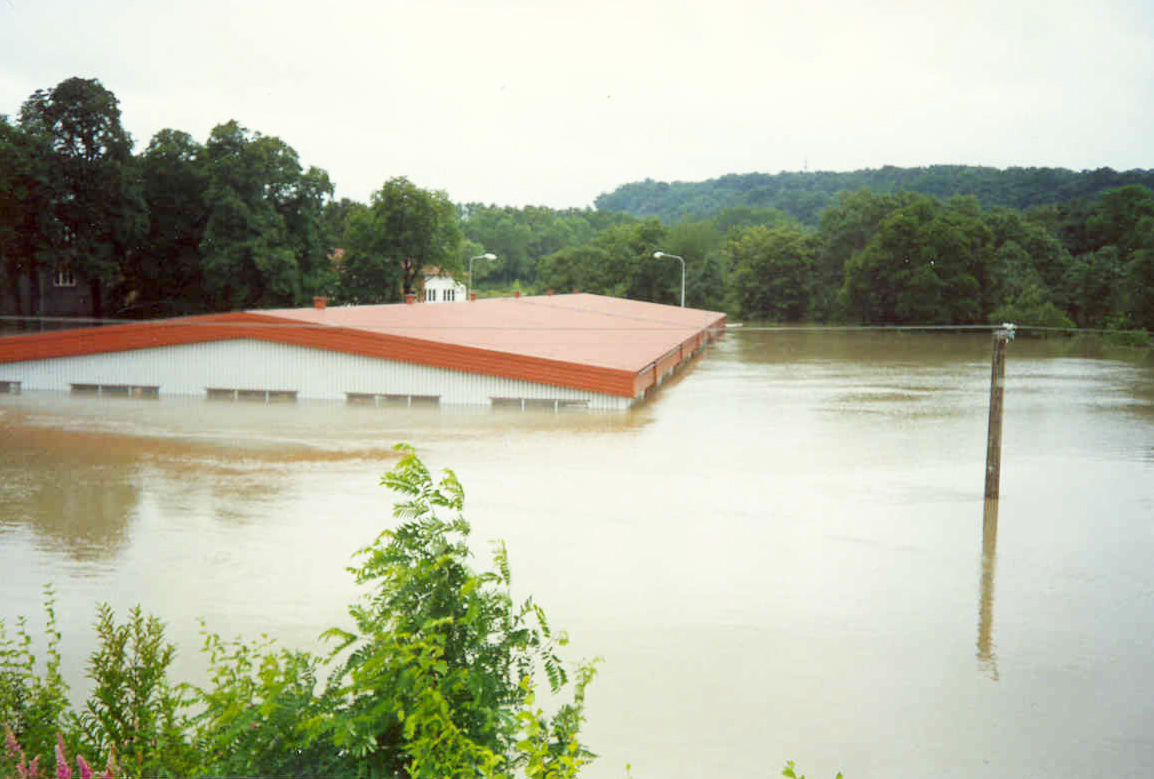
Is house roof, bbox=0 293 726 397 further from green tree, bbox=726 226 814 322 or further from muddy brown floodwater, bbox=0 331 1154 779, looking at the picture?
green tree, bbox=726 226 814 322

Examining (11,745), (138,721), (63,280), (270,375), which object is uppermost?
(63,280)

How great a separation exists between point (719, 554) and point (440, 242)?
48.2m

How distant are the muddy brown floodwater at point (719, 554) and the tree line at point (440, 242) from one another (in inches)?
783

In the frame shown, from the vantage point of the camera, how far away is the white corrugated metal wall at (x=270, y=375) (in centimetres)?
2603

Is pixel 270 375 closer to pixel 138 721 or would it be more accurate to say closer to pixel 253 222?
pixel 253 222

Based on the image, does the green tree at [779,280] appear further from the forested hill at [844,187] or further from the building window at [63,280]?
the building window at [63,280]

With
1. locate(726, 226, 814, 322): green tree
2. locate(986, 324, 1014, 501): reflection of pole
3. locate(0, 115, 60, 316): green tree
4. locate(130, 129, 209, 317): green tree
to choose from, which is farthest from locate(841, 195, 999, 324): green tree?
locate(986, 324, 1014, 501): reflection of pole

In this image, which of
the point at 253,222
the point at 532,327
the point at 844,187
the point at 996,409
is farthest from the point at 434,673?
the point at 844,187

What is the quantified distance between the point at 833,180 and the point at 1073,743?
4470 inches

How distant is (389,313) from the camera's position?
31844mm

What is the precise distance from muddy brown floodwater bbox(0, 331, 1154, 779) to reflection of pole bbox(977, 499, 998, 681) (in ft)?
0.13

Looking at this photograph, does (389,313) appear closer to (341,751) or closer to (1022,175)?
(341,751)

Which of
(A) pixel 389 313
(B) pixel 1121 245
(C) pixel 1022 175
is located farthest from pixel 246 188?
(C) pixel 1022 175

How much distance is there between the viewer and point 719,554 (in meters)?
12.3
